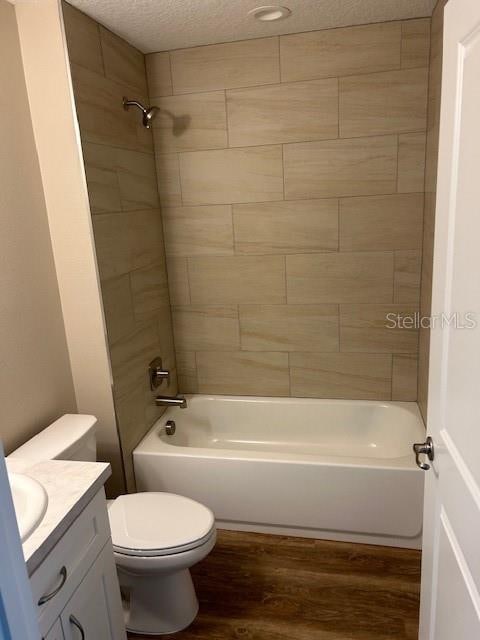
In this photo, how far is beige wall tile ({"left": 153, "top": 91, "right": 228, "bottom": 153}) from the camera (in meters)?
2.68

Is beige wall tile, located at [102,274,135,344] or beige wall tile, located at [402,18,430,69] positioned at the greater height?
beige wall tile, located at [402,18,430,69]

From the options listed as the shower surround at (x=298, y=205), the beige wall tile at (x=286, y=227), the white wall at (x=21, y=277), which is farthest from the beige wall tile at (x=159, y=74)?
the white wall at (x=21, y=277)

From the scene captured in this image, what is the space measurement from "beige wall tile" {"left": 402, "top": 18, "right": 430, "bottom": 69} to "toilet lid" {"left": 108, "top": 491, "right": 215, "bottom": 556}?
2.33 meters

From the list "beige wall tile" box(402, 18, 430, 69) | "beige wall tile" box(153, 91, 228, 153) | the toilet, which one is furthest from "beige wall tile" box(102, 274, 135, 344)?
"beige wall tile" box(402, 18, 430, 69)

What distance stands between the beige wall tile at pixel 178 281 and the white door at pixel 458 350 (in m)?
1.84

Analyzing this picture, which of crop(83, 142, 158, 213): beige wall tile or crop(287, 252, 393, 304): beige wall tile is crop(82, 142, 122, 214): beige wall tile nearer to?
crop(83, 142, 158, 213): beige wall tile

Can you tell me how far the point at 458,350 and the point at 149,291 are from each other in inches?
74.5

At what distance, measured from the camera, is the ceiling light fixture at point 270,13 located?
83.5 inches

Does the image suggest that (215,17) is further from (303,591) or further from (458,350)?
(303,591)

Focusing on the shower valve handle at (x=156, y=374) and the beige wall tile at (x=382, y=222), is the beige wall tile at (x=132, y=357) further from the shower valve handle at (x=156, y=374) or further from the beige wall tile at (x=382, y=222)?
the beige wall tile at (x=382, y=222)

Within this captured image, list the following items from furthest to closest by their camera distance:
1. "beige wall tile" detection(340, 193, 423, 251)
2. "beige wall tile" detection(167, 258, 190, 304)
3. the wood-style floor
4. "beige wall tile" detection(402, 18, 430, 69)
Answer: "beige wall tile" detection(167, 258, 190, 304) → "beige wall tile" detection(340, 193, 423, 251) → "beige wall tile" detection(402, 18, 430, 69) → the wood-style floor

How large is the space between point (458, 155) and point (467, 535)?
824mm

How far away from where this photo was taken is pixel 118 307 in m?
2.34

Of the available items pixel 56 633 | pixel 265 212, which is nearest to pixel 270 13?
pixel 265 212
